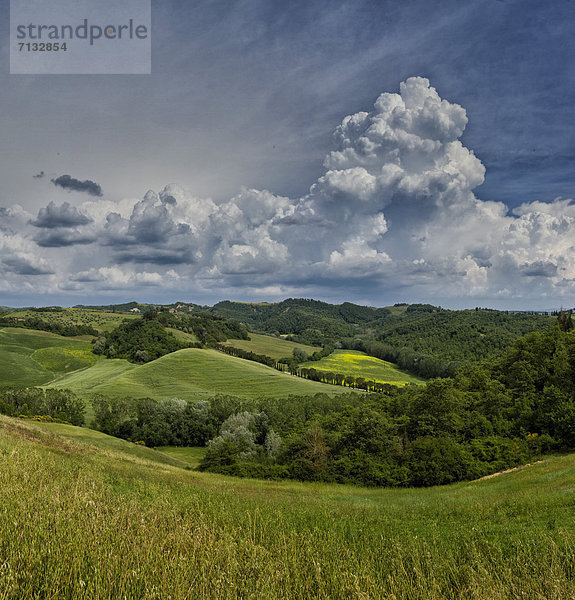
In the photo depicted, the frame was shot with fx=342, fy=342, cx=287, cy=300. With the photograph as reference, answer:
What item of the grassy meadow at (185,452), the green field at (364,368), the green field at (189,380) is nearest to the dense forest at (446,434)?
the grassy meadow at (185,452)

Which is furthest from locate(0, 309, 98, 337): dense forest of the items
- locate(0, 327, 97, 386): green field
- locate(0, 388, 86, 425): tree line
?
locate(0, 388, 86, 425): tree line

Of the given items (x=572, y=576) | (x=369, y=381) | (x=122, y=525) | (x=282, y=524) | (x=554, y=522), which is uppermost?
(x=122, y=525)

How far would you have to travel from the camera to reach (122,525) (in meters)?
5.49

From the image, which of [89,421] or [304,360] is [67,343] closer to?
[89,421]

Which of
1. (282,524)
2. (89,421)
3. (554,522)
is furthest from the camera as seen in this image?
(89,421)

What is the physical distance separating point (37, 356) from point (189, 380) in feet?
239

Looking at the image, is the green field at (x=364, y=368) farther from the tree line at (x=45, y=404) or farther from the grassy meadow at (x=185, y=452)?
the tree line at (x=45, y=404)

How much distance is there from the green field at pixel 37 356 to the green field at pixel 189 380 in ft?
32.2

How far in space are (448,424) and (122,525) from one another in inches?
1982

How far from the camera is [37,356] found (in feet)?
473

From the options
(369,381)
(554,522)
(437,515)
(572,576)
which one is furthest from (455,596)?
(369,381)

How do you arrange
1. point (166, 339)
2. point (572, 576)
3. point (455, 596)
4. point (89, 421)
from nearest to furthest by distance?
point (455, 596) < point (572, 576) < point (89, 421) < point (166, 339)

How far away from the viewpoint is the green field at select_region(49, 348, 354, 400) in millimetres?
109062

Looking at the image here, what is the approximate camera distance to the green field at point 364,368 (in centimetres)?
14250
